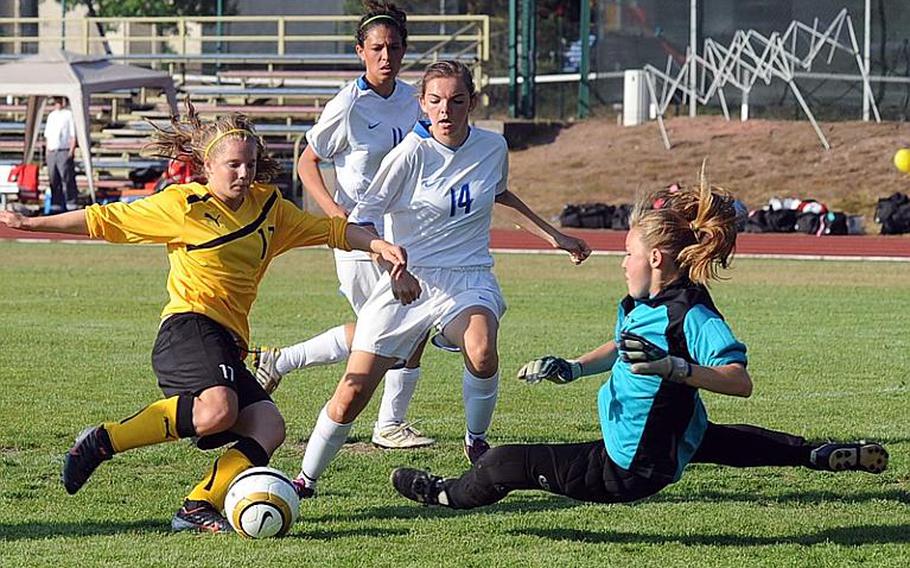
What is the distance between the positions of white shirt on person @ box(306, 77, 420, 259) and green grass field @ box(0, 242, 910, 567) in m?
1.28

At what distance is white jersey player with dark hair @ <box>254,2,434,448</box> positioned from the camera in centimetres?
694

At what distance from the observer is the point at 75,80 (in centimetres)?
2533

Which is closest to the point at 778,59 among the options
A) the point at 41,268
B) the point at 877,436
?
the point at 41,268

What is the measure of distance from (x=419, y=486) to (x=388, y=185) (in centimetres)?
131

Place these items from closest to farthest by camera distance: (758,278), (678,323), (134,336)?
(678,323) < (134,336) < (758,278)

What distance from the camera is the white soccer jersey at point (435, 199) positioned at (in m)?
6.15

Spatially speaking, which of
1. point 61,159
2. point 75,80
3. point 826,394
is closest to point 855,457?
point 826,394

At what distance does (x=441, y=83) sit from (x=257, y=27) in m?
29.8

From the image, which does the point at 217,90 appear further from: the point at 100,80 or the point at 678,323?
the point at 678,323

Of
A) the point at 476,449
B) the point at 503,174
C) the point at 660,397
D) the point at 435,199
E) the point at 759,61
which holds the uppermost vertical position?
the point at 759,61

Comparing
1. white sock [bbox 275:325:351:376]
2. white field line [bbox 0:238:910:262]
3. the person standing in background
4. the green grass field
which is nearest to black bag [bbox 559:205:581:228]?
white field line [bbox 0:238:910:262]

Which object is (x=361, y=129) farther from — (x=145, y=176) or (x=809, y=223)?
(x=145, y=176)

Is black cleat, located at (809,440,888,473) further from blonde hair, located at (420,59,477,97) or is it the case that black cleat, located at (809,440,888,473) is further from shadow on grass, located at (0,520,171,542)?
shadow on grass, located at (0,520,171,542)

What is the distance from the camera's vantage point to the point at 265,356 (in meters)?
7.45
